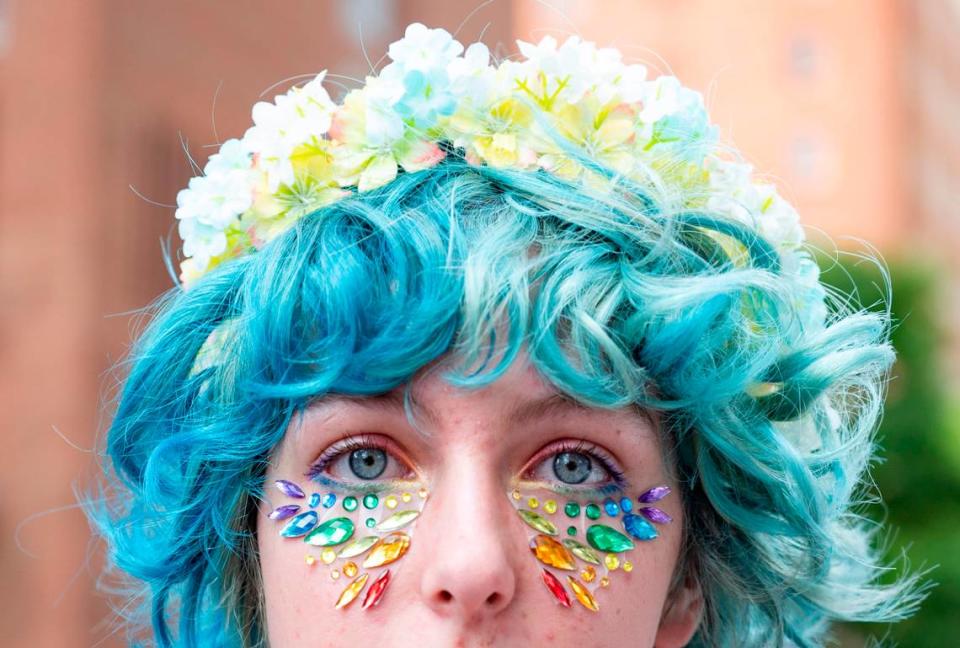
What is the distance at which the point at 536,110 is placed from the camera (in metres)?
1.92

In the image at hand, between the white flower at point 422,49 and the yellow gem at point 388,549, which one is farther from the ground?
the white flower at point 422,49

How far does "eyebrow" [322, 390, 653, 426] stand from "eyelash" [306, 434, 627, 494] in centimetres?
5

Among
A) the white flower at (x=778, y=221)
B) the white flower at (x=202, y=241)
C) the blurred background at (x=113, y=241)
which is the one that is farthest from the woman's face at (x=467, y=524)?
the blurred background at (x=113, y=241)

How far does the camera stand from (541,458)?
1.77m

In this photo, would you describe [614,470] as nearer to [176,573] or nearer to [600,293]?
[600,293]

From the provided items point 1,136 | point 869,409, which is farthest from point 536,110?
point 1,136

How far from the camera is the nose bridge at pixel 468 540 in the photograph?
160 cm

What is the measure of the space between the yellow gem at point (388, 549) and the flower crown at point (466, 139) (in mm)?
568

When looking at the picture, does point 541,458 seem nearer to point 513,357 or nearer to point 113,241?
point 513,357

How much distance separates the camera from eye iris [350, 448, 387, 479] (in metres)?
1.78

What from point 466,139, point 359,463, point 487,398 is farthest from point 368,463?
point 466,139

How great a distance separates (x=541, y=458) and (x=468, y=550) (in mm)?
228

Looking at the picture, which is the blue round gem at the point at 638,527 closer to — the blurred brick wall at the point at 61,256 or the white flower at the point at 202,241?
the white flower at the point at 202,241

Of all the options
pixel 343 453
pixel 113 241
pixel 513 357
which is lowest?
pixel 343 453
